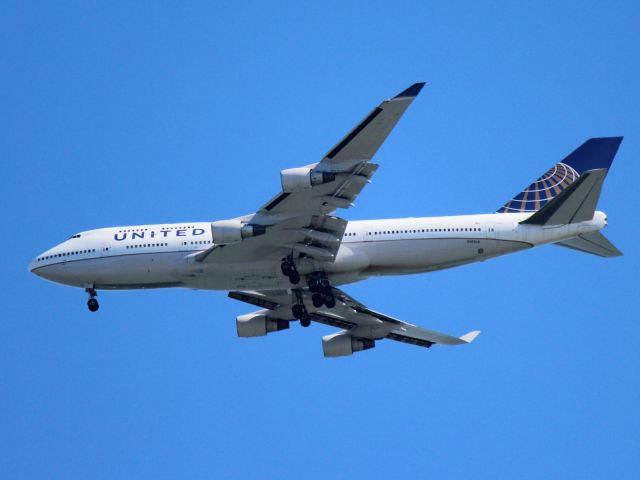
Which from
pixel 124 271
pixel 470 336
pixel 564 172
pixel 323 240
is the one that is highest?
pixel 564 172

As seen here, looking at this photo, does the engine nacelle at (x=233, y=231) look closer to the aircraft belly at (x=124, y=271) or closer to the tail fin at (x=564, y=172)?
the aircraft belly at (x=124, y=271)

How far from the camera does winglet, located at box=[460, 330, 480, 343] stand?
5281 cm

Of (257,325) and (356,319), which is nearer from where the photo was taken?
(257,325)

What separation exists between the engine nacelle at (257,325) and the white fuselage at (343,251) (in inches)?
184

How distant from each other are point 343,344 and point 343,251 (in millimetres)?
8010

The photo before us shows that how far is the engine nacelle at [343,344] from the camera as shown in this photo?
52.7 metres

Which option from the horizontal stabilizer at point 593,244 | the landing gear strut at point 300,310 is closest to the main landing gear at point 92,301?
the landing gear strut at point 300,310

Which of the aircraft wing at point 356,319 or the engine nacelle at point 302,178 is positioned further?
the aircraft wing at point 356,319

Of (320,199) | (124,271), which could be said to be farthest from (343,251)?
(124,271)

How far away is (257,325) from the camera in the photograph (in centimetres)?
5181

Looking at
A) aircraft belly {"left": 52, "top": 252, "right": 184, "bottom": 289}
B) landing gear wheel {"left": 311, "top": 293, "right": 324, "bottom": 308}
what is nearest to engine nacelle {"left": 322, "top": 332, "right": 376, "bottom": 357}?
landing gear wheel {"left": 311, "top": 293, "right": 324, "bottom": 308}

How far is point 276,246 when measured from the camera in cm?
4522

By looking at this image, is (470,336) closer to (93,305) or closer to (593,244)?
(593,244)

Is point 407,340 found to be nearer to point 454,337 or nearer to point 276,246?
point 454,337
